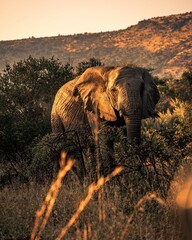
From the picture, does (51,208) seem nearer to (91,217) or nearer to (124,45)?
(91,217)

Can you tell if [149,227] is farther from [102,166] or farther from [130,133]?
[130,133]

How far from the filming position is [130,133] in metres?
10.1

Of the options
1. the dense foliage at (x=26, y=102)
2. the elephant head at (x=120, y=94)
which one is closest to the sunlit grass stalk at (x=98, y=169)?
the elephant head at (x=120, y=94)

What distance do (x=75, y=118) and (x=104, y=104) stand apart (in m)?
1.95

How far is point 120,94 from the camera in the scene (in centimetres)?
1037

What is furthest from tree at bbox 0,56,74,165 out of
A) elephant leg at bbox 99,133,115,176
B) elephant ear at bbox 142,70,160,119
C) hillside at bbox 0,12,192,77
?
hillside at bbox 0,12,192,77

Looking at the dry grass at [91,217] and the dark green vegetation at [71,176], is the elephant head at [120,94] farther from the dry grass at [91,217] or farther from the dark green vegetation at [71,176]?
the dry grass at [91,217]

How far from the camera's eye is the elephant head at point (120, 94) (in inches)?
399

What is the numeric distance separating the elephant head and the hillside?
70793mm

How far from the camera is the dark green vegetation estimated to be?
637 centimetres

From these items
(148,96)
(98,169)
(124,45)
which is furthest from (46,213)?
(124,45)

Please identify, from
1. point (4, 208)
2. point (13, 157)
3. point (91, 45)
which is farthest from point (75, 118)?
point (91, 45)

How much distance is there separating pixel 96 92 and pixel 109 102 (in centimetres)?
73

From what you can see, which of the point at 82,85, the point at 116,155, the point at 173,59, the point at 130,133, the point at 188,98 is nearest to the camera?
the point at 116,155
